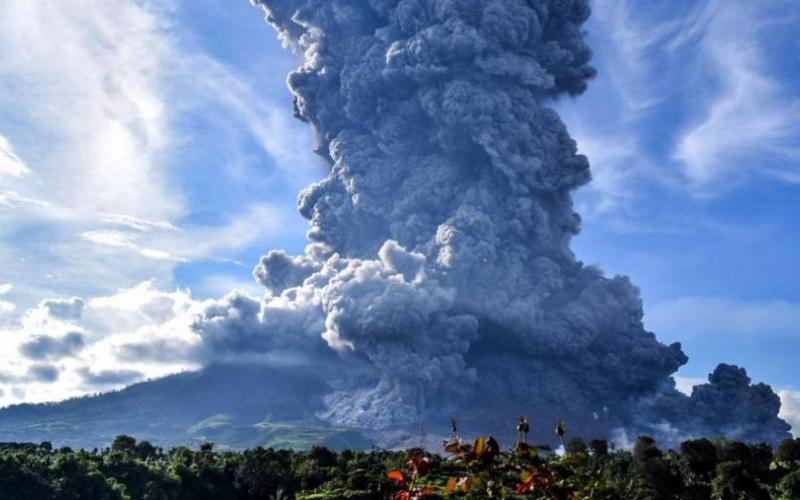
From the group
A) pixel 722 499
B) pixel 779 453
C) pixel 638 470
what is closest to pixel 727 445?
pixel 779 453

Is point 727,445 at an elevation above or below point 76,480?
above

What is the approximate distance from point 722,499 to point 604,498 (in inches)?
2483

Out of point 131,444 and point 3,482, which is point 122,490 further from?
point 131,444

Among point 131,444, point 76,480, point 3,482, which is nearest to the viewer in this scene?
point 3,482

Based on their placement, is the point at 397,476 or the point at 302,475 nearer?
the point at 397,476

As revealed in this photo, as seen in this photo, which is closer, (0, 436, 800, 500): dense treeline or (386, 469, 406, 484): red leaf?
(386, 469, 406, 484): red leaf

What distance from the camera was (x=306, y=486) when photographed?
243 ft

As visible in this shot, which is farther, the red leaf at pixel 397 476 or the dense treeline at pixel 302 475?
the dense treeline at pixel 302 475

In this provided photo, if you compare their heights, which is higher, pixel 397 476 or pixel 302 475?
pixel 397 476

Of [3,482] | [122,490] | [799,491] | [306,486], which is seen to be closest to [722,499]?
[799,491]

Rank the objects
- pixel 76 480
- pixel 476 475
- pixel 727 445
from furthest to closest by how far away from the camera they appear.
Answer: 1. pixel 727 445
2. pixel 76 480
3. pixel 476 475

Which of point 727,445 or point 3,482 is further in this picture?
point 727,445

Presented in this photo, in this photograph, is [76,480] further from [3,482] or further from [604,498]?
[604,498]

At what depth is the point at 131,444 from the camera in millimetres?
107125
